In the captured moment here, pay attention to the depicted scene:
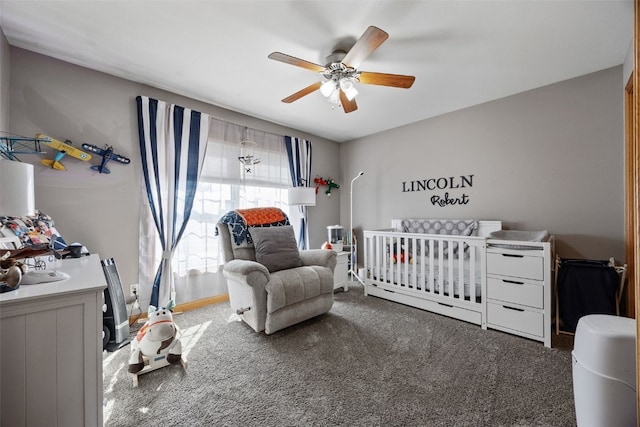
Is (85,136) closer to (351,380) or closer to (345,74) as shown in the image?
(345,74)

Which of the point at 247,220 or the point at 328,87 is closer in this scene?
the point at 328,87

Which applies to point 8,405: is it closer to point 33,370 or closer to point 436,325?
point 33,370

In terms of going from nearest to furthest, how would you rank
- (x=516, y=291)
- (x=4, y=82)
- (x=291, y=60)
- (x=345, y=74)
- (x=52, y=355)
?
(x=52, y=355), (x=291, y=60), (x=4, y=82), (x=345, y=74), (x=516, y=291)

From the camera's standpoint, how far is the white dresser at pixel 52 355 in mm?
843

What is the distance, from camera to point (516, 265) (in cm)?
204

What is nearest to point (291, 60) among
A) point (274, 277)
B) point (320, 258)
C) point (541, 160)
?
point (274, 277)

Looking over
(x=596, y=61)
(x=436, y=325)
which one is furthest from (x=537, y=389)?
(x=596, y=61)

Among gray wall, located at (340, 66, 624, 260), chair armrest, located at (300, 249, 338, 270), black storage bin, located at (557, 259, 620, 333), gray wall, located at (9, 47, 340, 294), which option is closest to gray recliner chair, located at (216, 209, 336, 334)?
chair armrest, located at (300, 249, 338, 270)

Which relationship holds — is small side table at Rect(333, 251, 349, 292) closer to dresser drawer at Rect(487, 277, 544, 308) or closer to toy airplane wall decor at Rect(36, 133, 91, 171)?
dresser drawer at Rect(487, 277, 544, 308)

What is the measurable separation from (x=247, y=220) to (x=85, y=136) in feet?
5.19

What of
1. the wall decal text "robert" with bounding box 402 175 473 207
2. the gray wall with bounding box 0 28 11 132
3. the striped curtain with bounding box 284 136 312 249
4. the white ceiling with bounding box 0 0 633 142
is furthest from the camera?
the striped curtain with bounding box 284 136 312 249

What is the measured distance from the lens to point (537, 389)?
1.44 metres

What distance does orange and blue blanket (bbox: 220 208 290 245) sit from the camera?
2.42m

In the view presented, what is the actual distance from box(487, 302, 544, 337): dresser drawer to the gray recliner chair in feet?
4.82
